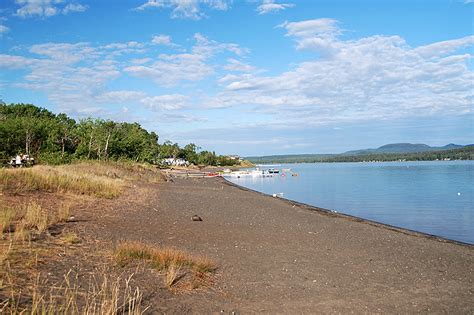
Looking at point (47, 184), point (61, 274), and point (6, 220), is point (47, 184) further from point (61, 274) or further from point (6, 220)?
point (61, 274)

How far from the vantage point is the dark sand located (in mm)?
7115

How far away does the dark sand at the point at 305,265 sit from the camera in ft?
23.3

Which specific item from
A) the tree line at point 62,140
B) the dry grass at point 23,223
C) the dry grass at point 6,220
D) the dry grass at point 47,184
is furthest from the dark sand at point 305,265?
the tree line at point 62,140

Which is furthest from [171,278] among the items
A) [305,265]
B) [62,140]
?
[62,140]

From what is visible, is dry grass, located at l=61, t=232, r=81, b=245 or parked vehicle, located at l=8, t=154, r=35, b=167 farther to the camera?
parked vehicle, located at l=8, t=154, r=35, b=167

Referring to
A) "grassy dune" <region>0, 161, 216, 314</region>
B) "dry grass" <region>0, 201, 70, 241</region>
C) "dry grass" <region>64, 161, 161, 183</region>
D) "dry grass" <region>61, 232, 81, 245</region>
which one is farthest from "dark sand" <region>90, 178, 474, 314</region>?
"dry grass" <region>64, 161, 161, 183</region>

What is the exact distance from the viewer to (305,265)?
9922mm

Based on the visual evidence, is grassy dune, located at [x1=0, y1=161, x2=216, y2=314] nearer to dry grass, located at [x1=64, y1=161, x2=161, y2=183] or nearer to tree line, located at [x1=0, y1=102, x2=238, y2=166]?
dry grass, located at [x1=64, y1=161, x2=161, y2=183]

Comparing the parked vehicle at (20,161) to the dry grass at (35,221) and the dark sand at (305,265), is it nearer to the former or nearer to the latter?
the dark sand at (305,265)

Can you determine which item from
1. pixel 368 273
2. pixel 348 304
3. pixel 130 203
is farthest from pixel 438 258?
pixel 130 203

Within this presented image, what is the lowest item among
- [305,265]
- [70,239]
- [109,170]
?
[305,265]

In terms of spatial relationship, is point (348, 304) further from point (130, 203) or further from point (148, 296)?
point (130, 203)

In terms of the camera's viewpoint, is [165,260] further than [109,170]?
No

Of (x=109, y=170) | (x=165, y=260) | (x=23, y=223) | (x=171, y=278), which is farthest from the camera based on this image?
(x=109, y=170)
